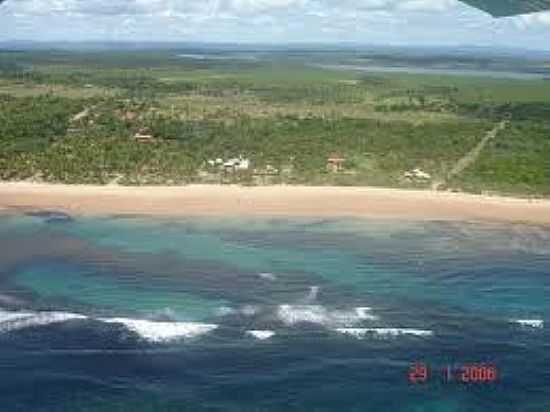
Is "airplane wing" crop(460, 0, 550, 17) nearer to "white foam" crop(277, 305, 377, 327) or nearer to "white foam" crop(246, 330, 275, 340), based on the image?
"white foam" crop(277, 305, 377, 327)

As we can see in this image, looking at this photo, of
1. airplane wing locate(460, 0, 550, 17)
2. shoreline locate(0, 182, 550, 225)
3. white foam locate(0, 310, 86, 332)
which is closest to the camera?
white foam locate(0, 310, 86, 332)

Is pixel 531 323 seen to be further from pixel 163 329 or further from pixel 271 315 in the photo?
pixel 163 329

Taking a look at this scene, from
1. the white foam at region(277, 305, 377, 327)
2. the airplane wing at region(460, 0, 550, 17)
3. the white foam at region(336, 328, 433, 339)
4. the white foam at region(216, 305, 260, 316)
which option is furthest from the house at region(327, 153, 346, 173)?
the white foam at region(336, 328, 433, 339)

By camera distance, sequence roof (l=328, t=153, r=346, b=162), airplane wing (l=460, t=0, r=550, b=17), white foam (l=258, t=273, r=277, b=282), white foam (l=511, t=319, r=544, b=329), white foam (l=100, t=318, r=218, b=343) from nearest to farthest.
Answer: white foam (l=100, t=318, r=218, b=343), white foam (l=511, t=319, r=544, b=329), white foam (l=258, t=273, r=277, b=282), airplane wing (l=460, t=0, r=550, b=17), roof (l=328, t=153, r=346, b=162)

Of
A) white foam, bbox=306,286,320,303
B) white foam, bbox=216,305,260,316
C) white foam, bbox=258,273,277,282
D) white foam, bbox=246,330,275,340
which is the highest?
white foam, bbox=258,273,277,282

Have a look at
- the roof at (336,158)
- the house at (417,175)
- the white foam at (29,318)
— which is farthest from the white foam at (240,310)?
the roof at (336,158)

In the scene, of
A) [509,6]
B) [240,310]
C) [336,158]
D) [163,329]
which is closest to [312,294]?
[240,310]

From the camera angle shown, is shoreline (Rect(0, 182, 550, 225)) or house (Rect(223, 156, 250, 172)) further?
house (Rect(223, 156, 250, 172))
